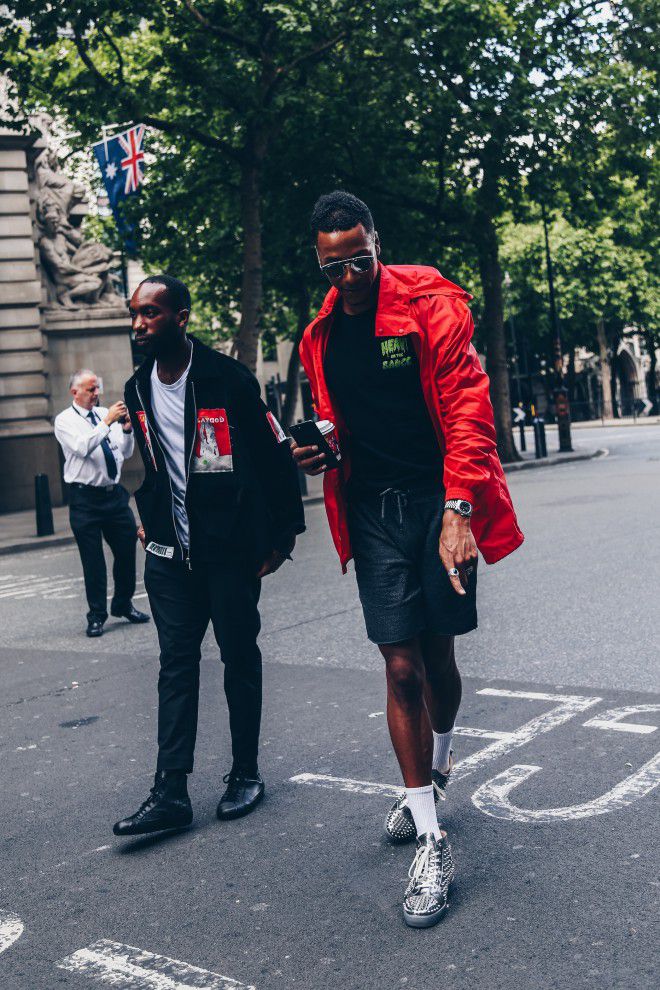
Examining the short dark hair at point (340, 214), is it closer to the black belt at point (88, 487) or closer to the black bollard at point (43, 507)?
the black belt at point (88, 487)

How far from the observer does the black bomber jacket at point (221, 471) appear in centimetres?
422

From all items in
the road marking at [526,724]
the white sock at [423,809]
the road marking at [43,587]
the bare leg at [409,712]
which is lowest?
the road marking at [43,587]

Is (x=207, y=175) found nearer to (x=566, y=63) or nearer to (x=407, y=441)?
(x=566, y=63)

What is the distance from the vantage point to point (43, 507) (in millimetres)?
17594

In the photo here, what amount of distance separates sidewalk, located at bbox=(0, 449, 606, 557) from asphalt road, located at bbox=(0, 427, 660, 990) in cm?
889

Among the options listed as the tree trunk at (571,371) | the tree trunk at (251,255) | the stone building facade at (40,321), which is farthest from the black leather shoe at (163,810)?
the tree trunk at (571,371)

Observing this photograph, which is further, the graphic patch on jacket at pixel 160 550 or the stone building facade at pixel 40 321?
the stone building facade at pixel 40 321

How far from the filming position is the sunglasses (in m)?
3.45

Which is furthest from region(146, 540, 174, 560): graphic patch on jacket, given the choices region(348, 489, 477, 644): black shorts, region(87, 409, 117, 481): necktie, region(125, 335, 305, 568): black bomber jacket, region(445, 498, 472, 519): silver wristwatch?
region(87, 409, 117, 481): necktie

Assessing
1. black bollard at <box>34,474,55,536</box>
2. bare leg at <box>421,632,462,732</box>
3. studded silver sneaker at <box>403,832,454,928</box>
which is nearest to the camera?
studded silver sneaker at <box>403,832,454,928</box>

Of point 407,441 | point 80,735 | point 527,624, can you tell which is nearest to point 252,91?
point 527,624

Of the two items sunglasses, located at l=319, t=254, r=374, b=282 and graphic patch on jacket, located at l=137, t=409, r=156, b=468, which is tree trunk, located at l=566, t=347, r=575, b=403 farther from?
sunglasses, located at l=319, t=254, r=374, b=282

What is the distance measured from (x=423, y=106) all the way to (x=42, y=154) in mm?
8486

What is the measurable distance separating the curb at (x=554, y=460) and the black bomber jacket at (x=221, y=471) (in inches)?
834
